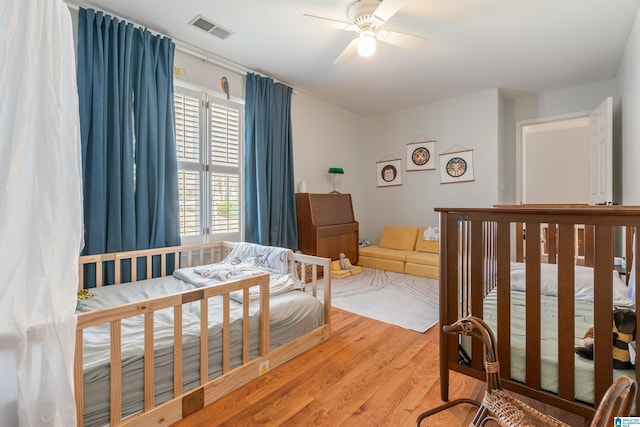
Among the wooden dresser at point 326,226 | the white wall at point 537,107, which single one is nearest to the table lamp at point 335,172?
the wooden dresser at point 326,226

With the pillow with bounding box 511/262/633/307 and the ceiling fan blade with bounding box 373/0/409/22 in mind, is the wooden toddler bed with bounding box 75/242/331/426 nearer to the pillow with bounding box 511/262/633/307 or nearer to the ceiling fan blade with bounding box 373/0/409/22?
the pillow with bounding box 511/262/633/307

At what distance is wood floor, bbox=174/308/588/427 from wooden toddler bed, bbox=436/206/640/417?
21cm

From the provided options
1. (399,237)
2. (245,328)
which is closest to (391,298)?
(399,237)

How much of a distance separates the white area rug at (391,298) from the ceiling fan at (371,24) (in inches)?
87.4

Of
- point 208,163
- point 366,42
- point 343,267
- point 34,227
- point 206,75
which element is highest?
point 206,75

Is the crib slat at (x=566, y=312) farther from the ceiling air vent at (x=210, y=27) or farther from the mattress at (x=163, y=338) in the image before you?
the ceiling air vent at (x=210, y=27)

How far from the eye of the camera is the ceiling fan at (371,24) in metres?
2.05

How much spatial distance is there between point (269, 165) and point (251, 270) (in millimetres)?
1586

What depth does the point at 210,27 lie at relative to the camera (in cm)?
252

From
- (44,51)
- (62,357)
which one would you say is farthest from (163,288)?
(44,51)

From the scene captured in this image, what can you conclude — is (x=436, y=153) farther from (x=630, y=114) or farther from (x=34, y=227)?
(x=34, y=227)

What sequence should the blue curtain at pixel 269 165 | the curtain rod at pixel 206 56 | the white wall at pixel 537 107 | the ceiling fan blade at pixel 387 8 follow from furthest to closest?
1. the white wall at pixel 537 107
2. the blue curtain at pixel 269 165
3. the curtain rod at pixel 206 56
4. the ceiling fan blade at pixel 387 8

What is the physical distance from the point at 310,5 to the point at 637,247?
2357 millimetres

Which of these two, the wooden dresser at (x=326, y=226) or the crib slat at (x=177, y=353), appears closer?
the crib slat at (x=177, y=353)
